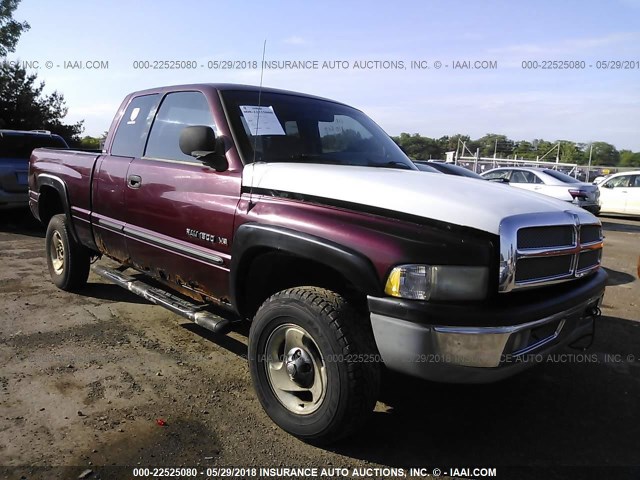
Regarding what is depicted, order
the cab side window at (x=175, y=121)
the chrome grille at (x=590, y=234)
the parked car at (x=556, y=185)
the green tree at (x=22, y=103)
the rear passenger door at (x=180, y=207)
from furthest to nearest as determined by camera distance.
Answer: the green tree at (x=22, y=103)
the parked car at (x=556, y=185)
the cab side window at (x=175, y=121)
the rear passenger door at (x=180, y=207)
the chrome grille at (x=590, y=234)

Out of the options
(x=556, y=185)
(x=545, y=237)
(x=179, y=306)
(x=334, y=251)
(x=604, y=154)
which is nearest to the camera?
(x=334, y=251)

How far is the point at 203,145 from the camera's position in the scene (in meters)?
3.08

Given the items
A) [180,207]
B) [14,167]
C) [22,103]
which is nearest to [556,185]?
[180,207]

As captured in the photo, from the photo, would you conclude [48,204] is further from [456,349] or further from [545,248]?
[545,248]

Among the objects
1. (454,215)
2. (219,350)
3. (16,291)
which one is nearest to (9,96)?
(16,291)

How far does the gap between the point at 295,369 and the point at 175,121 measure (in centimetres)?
220

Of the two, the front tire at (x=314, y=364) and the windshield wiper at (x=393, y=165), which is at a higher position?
the windshield wiper at (x=393, y=165)

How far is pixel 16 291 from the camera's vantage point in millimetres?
5316

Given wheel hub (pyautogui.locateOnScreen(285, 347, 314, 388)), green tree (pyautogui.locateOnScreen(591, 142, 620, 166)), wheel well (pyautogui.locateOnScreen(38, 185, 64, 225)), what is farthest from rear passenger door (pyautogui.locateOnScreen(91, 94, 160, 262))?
green tree (pyautogui.locateOnScreen(591, 142, 620, 166))

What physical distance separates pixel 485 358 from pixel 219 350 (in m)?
2.31

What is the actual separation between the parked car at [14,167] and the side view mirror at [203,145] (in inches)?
272

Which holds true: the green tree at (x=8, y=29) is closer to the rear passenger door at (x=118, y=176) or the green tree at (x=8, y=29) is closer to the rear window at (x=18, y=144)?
the rear window at (x=18, y=144)

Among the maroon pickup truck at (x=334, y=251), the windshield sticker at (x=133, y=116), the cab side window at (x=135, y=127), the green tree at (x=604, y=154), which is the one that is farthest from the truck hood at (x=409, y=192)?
the green tree at (x=604, y=154)

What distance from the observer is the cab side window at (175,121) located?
11.7ft
